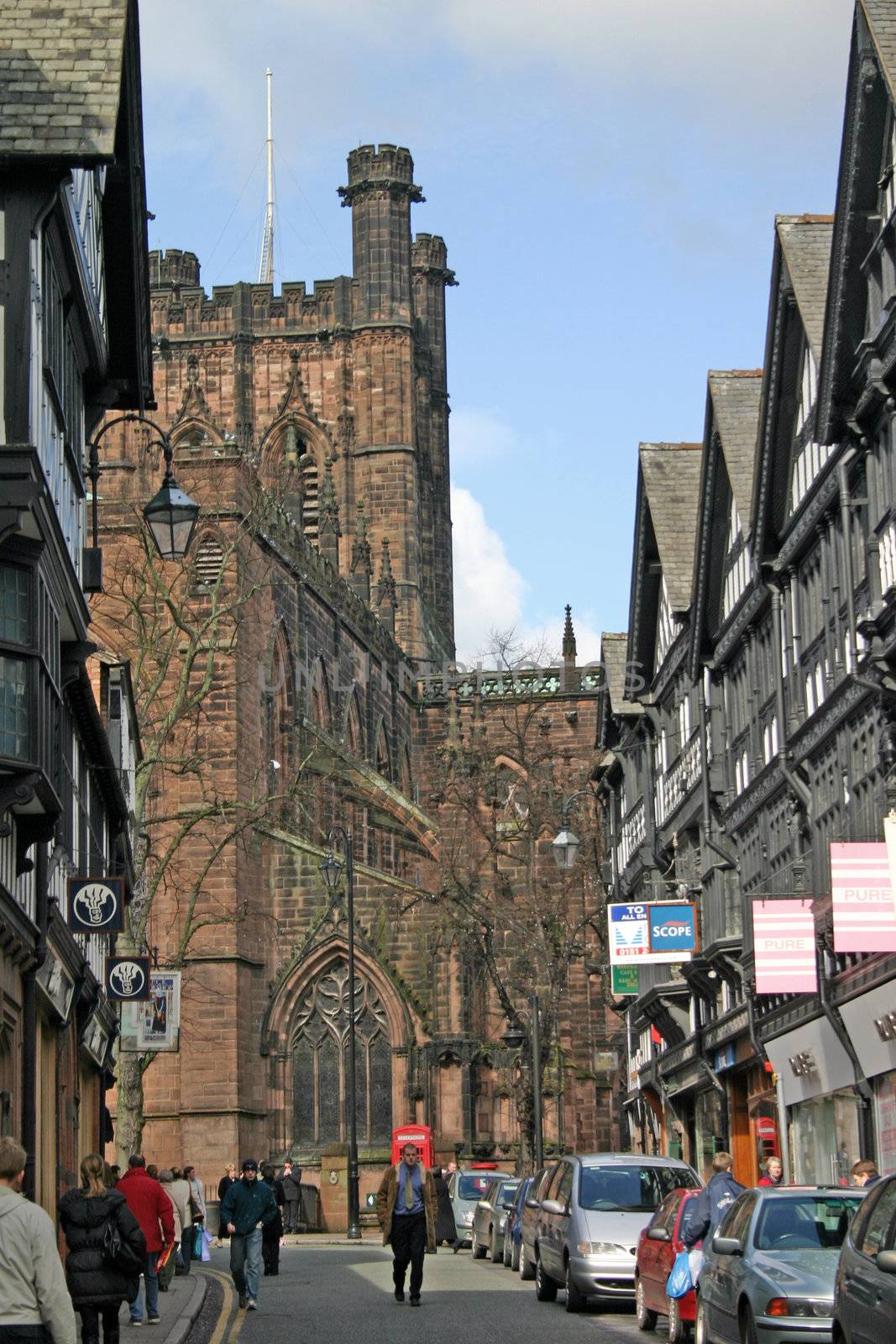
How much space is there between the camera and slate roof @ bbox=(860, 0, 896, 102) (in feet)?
75.0

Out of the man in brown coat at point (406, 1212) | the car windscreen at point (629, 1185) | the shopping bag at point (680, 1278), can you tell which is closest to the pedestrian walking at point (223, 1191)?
the man in brown coat at point (406, 1212)

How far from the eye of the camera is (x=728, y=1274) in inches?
584

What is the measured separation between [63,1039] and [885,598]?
32.7ft

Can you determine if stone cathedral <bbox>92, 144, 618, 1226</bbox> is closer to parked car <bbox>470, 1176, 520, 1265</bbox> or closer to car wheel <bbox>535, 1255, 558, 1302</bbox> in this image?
parked car <bbox>470, 1176, 520, 1265</bbox>

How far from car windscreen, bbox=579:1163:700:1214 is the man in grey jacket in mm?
13454

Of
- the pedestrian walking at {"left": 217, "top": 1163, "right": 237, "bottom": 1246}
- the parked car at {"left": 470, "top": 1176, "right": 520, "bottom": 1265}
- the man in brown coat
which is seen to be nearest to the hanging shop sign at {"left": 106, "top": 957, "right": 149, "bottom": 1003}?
the pedestrian walking at {"left": 217, "top": 1163, "right": 237, "bottom": 1246}

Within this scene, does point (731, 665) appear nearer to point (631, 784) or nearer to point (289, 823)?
point (631, 784)

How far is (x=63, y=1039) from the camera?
25.0m

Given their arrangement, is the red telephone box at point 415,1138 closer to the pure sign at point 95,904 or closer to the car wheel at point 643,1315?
the pure sign at point 95,904

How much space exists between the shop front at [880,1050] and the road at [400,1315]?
3.72 metres

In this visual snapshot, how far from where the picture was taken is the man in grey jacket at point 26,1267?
8477mm

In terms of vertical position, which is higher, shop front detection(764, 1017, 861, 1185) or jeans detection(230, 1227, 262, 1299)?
shop front detection(764, 1017, 861, 1185)

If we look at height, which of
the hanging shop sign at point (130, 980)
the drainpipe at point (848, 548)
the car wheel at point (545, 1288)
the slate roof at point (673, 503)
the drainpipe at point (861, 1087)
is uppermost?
the slate roof at point (673, 503)

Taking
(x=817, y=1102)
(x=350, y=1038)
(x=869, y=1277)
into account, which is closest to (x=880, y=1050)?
(x=817, y=1102)
